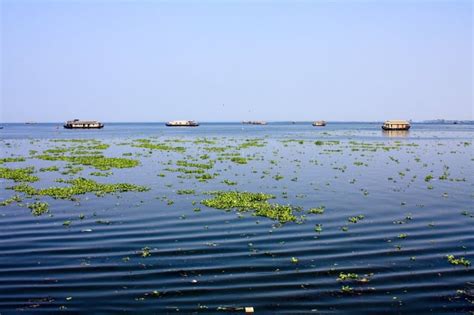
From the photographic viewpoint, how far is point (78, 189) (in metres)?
31.9

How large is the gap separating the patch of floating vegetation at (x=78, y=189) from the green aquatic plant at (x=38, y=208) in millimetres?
2545

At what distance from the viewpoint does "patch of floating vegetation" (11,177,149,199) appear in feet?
99.1

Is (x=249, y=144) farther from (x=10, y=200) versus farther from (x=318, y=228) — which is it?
(x=318, y=228)

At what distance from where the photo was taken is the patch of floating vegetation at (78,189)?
99.1 ft

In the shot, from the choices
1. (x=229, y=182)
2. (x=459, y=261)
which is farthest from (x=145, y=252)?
(x=229, y=182)

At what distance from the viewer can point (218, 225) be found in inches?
861

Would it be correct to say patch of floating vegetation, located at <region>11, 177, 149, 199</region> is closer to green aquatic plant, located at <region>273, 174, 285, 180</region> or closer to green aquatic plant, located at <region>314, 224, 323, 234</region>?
green aquatic plant, located at <region>273, 174, 285, 180</region>

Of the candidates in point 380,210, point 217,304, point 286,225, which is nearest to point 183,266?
point 217,304

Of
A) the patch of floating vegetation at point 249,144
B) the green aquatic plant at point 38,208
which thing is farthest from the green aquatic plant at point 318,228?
the patch of floating vegetation at point 249,144

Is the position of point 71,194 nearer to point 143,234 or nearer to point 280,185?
point 143,234

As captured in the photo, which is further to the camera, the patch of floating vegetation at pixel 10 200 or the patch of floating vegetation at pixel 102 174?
the patch of floating vegetation at pixel 102 174

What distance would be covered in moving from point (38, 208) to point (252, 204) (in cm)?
1245

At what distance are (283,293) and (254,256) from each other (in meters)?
3.51

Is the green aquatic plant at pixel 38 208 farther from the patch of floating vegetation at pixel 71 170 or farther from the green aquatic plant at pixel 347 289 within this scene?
the green aquatic plant at pixel 347 289
